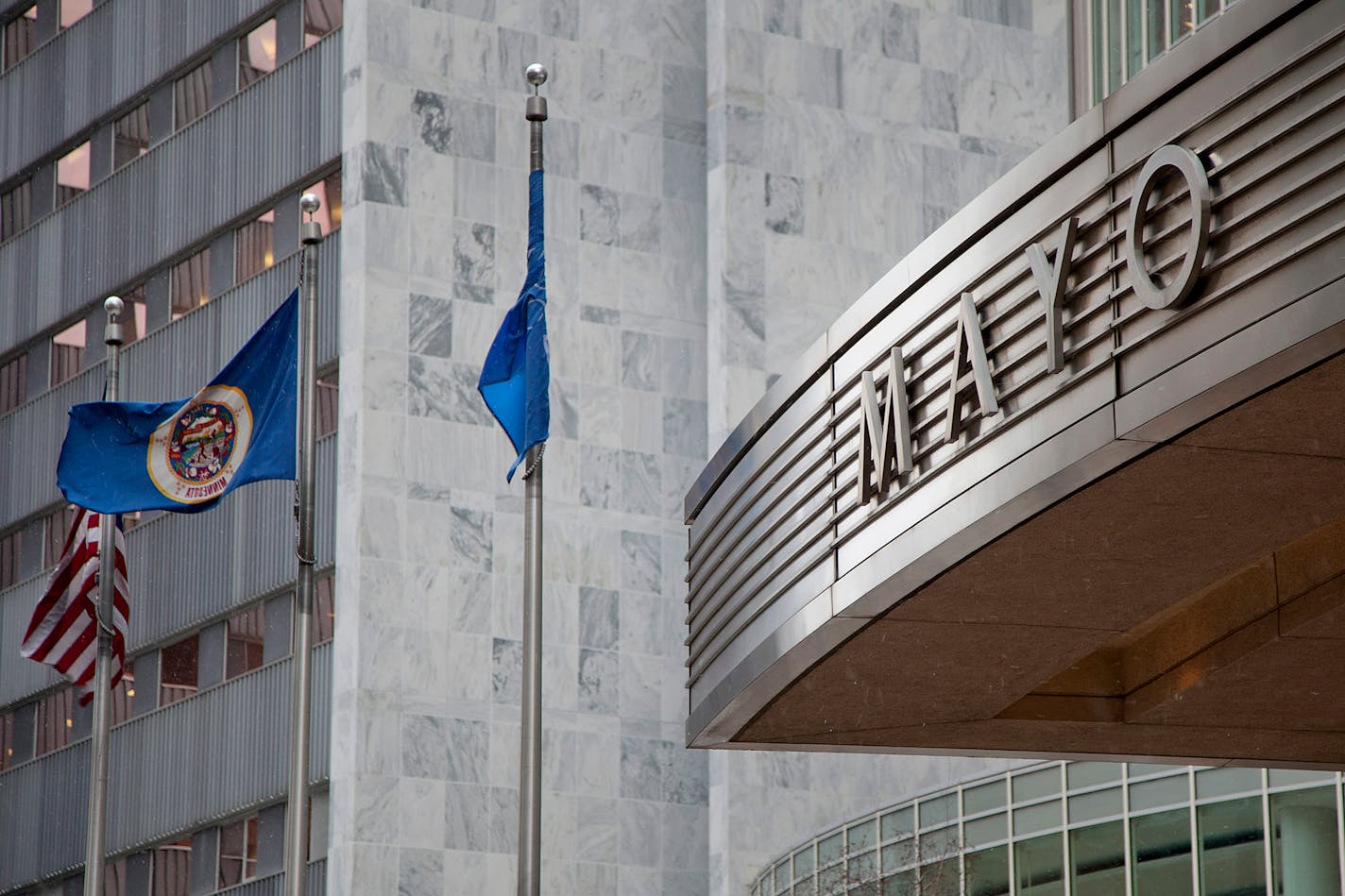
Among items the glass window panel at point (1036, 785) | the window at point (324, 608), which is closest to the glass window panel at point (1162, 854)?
the glass window panel at point (1036, 785)

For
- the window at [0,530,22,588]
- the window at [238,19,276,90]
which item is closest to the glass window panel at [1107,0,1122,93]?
the window at [238,19,276,90]

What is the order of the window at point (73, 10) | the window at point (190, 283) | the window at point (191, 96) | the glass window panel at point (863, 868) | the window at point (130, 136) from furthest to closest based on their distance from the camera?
the window at point (73, 10)
the window at point (130, 136)
the window at point (191, 96)
the window at point (190, 283)
the glass window panel at point (863, 868)

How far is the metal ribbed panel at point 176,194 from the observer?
43.9 m

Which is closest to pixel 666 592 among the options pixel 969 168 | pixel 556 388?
pixel 556 388

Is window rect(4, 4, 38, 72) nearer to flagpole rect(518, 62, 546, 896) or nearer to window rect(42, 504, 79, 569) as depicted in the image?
window rect(42, 504, 79, 569)

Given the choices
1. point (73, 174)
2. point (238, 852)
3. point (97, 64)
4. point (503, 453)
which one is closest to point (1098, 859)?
point (503, 453)

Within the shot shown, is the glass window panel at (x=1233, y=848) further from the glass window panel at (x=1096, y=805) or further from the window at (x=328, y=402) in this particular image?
the window at (x=328, y=402)

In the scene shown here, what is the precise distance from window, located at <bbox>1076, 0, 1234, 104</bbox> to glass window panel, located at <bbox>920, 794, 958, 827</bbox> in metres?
9.19

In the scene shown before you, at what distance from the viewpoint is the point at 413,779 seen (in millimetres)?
39781

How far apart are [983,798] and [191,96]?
2462cm

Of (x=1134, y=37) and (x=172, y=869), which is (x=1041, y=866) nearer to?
(x=1134, y=37)

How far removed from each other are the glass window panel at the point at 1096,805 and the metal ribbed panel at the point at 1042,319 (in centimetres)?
1176

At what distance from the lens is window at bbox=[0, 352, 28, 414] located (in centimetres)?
5138

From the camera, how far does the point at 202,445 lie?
25.2 m
